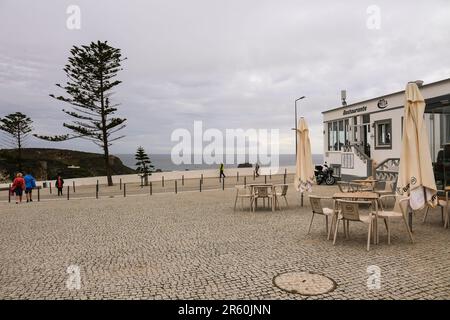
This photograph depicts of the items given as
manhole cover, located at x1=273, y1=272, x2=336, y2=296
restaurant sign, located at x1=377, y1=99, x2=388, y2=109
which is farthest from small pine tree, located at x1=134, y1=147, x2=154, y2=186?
manhole cover, located at x1=273, y1=272, x2=336, y2=296

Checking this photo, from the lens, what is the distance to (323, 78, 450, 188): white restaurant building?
16688mm

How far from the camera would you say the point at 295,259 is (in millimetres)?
5391

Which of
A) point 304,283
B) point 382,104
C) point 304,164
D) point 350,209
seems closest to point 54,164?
point 382,104

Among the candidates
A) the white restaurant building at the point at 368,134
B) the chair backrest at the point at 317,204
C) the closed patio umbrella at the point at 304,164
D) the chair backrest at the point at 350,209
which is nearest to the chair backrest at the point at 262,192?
the closed patio umbrella at the point at 304,164

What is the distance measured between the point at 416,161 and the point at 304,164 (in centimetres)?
459

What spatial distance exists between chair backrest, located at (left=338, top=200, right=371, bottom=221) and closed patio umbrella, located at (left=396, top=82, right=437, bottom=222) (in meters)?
1.10

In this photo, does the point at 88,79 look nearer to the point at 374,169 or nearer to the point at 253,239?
the point at 374,169

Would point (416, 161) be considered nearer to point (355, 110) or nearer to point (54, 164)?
point (355, 110)

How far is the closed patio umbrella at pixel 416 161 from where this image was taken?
6.19m

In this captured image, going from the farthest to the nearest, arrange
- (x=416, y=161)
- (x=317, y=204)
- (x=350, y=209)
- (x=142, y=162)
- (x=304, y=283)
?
1. (x=142, y=162)
2. (x=317, y=204)
3. (x=416, y=161)
4. (x=350, y=209)
5. (x=304, y=283)

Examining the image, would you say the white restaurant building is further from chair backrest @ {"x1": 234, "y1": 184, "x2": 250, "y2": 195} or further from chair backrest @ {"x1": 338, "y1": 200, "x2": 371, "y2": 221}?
chair backrest @ {"x1": 338, "y1": 200, "x2": 371, "y2": 221}

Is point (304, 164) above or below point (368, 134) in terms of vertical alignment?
below

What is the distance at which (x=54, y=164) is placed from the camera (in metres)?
58.2
